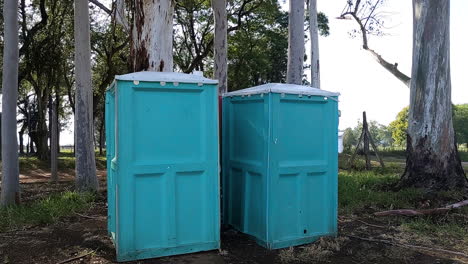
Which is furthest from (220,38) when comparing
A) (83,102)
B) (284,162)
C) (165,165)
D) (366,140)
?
(165,165)

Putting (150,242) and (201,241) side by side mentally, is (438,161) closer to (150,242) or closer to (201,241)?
(201,241)

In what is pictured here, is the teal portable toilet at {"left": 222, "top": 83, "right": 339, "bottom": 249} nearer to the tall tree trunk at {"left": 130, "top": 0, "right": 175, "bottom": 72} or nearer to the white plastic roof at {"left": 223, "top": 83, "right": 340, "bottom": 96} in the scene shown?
the white plastic roof at {"left": 223, "top": 83, "right": 340, "bottom": 96}

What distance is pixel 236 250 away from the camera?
198 inches

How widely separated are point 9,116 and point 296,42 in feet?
27.5

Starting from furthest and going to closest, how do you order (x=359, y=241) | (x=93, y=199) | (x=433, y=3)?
1. (x=433, y=3)
2. (x=93, y=199)
3. (x=359, y=241)

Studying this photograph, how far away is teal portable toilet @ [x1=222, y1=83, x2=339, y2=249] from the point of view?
4.93 meters

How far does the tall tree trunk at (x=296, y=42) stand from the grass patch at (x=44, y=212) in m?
7.28

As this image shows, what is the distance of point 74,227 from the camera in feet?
20.2

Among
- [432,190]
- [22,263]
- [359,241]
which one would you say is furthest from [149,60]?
[432,190]

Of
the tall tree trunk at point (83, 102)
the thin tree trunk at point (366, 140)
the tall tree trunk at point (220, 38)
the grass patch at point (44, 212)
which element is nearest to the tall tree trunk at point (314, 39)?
the thin tree trunk at point (366, 140)

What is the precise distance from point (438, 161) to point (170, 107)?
6.93m

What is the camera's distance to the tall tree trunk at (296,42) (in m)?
12.9

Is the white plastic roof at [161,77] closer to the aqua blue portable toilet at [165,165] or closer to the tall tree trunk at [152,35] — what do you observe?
the aqua blue portable toilet at [165,165]

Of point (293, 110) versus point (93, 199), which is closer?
point (293, 110)
